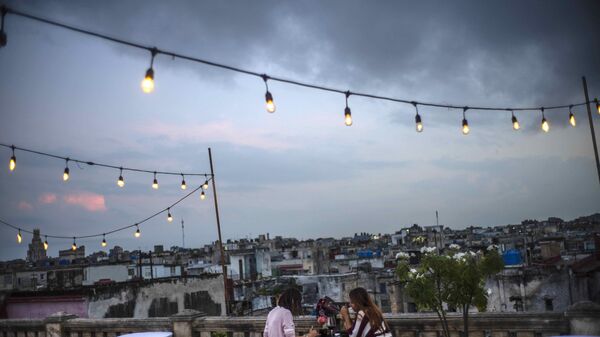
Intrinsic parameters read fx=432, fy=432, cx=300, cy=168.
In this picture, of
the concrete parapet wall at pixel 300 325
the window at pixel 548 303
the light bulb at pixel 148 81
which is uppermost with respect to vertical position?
the light bulb at pixel 148 81

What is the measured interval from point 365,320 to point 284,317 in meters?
1.14

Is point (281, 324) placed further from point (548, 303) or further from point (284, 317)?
point (548, 303)

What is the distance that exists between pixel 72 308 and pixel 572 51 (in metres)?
22.3

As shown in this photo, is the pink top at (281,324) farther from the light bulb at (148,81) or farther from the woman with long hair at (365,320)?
the light bulb at (148,81)

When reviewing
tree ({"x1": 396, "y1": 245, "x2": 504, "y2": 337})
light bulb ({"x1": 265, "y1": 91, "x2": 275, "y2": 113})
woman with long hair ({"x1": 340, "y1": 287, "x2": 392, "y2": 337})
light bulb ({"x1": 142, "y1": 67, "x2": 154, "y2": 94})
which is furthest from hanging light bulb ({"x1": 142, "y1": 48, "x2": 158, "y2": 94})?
tree ({"x1": 396, "y1": 245, "x2": 504, "y2": 337})

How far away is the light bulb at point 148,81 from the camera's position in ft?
18.5

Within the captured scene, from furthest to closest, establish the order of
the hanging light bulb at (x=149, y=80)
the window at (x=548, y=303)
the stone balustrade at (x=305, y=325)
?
the window at (x=548, y=303) < the stone balustrade at (x=305, y=325) < the hanging light bulb at (x=149, y=80)

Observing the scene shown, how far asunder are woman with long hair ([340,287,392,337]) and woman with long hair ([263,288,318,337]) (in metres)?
0.67

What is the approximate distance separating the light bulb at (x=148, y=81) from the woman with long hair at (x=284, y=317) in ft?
11.1

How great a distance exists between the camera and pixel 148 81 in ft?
18.7

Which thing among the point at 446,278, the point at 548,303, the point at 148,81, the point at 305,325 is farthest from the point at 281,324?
the point at 548,303

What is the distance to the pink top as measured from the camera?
588cm

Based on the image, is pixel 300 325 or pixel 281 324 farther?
pixel 300 325

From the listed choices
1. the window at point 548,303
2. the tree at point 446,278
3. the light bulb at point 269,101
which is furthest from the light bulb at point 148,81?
the window at point 548,303
